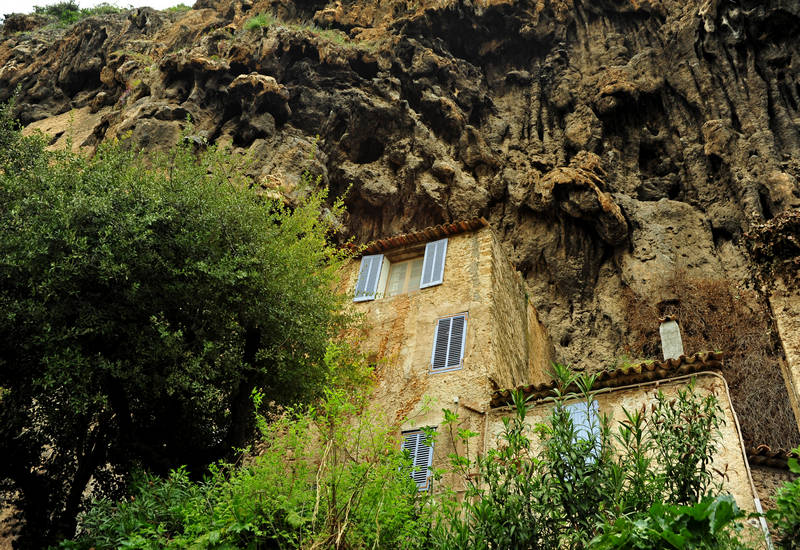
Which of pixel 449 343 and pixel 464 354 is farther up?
pixel 449 343

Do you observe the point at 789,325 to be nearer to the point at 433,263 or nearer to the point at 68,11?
the point at 433,263

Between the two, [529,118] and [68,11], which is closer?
[529,118]

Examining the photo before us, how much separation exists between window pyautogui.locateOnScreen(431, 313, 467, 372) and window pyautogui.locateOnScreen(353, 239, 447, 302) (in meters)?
1.19

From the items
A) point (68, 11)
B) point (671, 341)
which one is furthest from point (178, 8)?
point (671, 341)

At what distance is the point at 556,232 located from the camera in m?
20.8

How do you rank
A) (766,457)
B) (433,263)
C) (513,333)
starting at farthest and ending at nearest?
(433,263) < (513,333) < (766,457)

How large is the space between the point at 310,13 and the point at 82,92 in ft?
37.8

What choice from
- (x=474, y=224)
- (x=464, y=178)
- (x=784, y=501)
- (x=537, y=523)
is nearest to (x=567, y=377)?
(x=537, y=523)

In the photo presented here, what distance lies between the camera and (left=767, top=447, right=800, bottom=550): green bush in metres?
5.41

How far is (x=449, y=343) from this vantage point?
39.4 feet

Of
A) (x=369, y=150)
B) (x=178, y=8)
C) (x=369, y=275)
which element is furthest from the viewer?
(x=178, y=8)

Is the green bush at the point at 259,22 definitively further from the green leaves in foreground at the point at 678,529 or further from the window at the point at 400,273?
the green leaves in foreground at the point at 678,529

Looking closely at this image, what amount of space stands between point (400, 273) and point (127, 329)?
701 cm

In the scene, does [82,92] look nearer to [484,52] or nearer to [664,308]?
[484,52]
